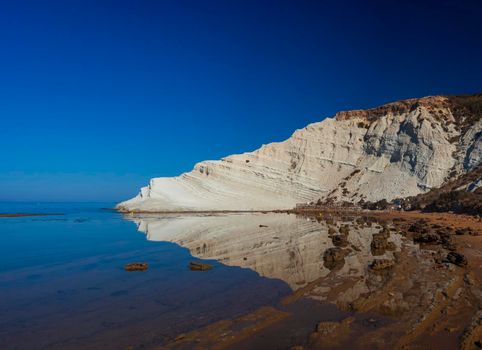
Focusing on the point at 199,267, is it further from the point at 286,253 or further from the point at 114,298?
the point at 286,253

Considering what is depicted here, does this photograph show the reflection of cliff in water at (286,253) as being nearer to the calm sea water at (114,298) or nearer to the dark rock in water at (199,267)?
the calm sea water at (114,298)

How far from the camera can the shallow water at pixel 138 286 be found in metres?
5.68

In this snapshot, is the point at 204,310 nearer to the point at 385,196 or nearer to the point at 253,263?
the point at 253,263

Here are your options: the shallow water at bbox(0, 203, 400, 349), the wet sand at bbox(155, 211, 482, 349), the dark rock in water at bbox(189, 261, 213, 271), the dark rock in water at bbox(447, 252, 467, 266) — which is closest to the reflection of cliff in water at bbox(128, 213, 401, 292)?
the shallow water at bbox(0, 203, 400, 349)

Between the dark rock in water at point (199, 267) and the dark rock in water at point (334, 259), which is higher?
the dark rock in water at point (334, 259)

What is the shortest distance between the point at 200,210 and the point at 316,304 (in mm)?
37593

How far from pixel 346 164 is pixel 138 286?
43441 mm

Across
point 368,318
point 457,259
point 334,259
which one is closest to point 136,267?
point 334,259

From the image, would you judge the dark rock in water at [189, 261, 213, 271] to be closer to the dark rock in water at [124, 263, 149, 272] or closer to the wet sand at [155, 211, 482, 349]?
the dark rock in water at [124, 263, 149, 272]

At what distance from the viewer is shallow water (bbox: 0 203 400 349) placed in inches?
223

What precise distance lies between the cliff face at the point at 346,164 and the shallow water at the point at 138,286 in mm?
29676

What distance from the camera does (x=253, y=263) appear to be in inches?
433

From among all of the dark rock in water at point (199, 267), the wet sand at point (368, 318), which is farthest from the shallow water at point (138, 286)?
the wet sand at point (368, 318)

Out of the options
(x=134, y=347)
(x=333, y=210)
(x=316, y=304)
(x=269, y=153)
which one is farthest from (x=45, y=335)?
(x=269, y=153)
